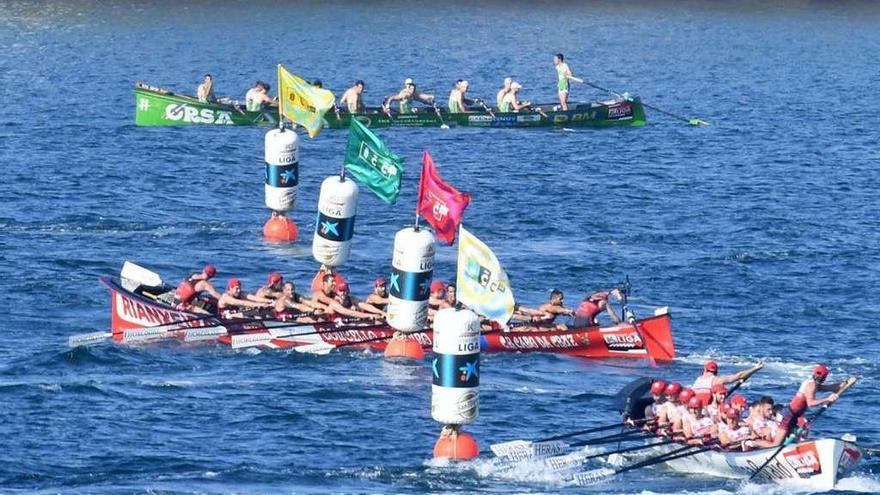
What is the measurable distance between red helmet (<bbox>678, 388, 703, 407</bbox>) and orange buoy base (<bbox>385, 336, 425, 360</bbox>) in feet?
28.0

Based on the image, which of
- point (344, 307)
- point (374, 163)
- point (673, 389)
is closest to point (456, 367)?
point (673, 389)

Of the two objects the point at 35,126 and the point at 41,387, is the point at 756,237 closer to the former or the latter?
the point at 41,387

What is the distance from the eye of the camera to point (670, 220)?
63281 millimetres

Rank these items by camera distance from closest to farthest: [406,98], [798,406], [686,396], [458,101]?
[798,406] → [686,396] → [406,98] → [458,101]

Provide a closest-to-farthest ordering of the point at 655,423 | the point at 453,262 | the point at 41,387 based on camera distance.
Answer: the point at 655,423, the point at 41,387, the point at 453,262

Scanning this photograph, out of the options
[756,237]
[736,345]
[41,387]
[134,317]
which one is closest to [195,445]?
[41,387]

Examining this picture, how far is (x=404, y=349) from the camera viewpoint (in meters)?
45.5

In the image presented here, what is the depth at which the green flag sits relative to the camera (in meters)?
46.9

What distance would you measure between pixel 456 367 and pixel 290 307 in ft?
34.7

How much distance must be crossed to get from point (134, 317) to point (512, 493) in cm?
1417

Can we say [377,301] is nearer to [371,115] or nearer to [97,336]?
[97,336]

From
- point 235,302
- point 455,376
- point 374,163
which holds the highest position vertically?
point 374,163

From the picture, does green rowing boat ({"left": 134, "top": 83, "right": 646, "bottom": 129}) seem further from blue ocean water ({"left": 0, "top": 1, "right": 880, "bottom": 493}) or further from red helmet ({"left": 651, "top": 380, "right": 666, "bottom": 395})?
red helmet ({"left": 651, "top": 380, "right": 666, "bottom": 395})

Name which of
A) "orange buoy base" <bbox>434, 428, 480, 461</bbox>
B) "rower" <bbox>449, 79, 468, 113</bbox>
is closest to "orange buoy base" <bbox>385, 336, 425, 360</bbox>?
"orange buoy base" <bbox>434, 428, 480, 461</bbox>
